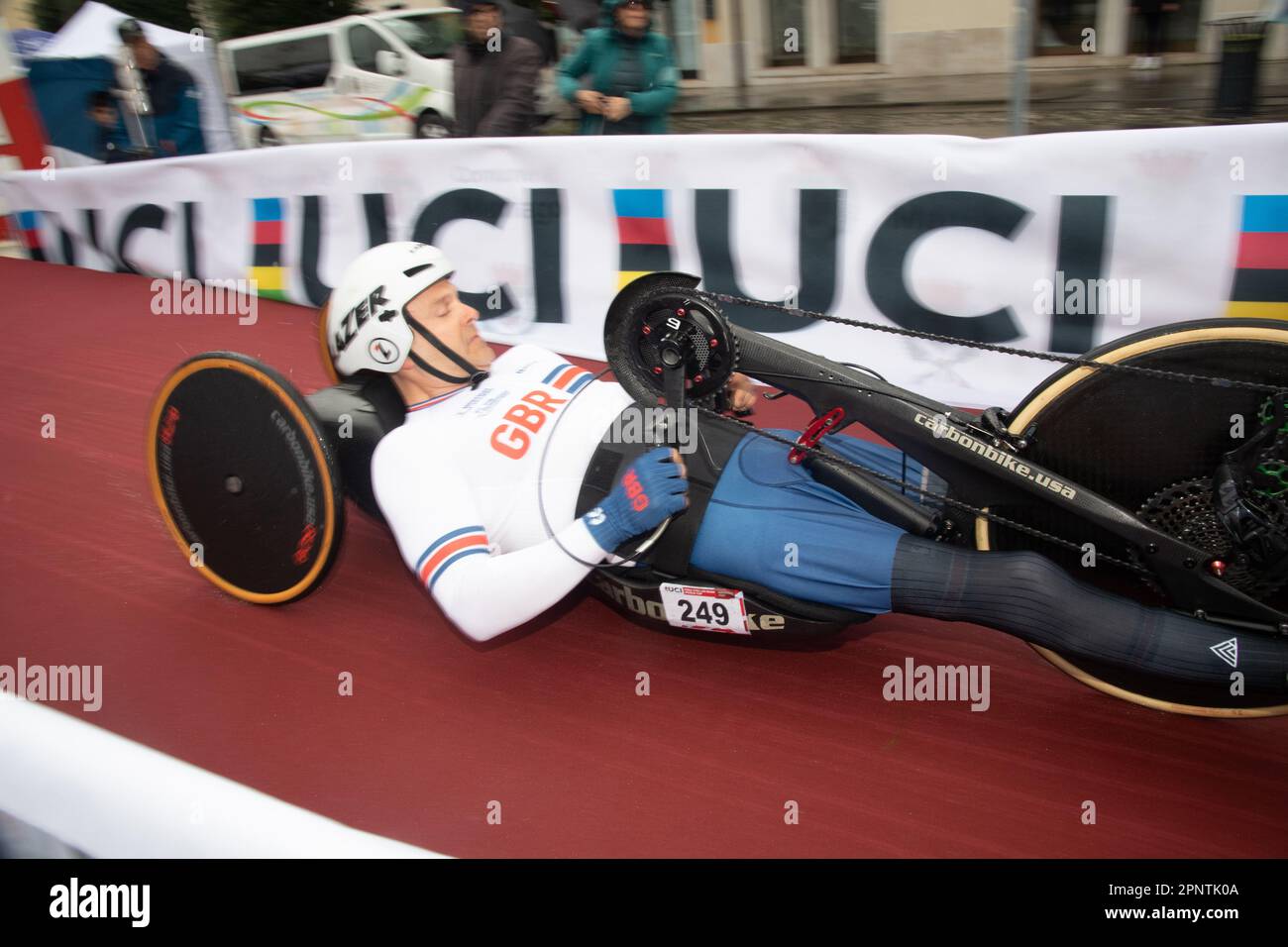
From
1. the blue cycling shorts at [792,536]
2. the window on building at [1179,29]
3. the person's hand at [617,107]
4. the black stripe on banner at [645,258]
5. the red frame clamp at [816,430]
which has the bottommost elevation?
the blue cycling shorts at [792,536]

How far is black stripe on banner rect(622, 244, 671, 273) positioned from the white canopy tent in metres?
4.21

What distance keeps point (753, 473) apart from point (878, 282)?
6.85 ft

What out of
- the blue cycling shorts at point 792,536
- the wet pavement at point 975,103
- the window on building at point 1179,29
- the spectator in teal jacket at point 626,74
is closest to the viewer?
the blue cycling shorts at point 792,536

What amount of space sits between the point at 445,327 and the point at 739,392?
2.94 feet

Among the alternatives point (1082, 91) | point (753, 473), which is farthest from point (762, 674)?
point (1082, 91)

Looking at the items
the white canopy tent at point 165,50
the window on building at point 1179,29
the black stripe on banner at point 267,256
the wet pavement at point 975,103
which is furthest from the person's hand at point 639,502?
the window on building at point 1179,29

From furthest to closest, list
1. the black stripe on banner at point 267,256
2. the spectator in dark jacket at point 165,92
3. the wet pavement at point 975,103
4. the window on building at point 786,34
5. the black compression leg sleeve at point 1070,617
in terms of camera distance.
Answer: the window on building at point 786,34
the wet pavement at point 975,103
the spectator in dark jacket at point 165,92
the black stripe on banner at point 267,256
the black compression leg sleeve at point 1070,617

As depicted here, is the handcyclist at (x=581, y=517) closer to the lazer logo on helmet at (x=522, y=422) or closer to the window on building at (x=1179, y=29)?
the lazer logo on helmet at (x=522, y=422)

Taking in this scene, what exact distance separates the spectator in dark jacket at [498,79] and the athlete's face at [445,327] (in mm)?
3179

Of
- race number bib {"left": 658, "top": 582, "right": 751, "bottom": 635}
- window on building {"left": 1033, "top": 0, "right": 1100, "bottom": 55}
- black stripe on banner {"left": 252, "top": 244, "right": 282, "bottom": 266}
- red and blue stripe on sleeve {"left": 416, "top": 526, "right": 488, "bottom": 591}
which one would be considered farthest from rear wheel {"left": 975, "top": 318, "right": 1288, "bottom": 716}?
window on building {"left": 1033, "top": 0, "right": 1100, "bottom": 55}

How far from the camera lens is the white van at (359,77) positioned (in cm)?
1120

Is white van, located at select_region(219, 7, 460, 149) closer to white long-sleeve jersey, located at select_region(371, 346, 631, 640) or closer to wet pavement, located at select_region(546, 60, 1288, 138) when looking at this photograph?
wet pavement, located at select_region(546, 60, 1288, 138)

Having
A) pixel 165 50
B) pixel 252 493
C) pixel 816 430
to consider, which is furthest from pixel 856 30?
pixel 252 493

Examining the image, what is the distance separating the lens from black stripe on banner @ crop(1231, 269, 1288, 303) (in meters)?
3.92
